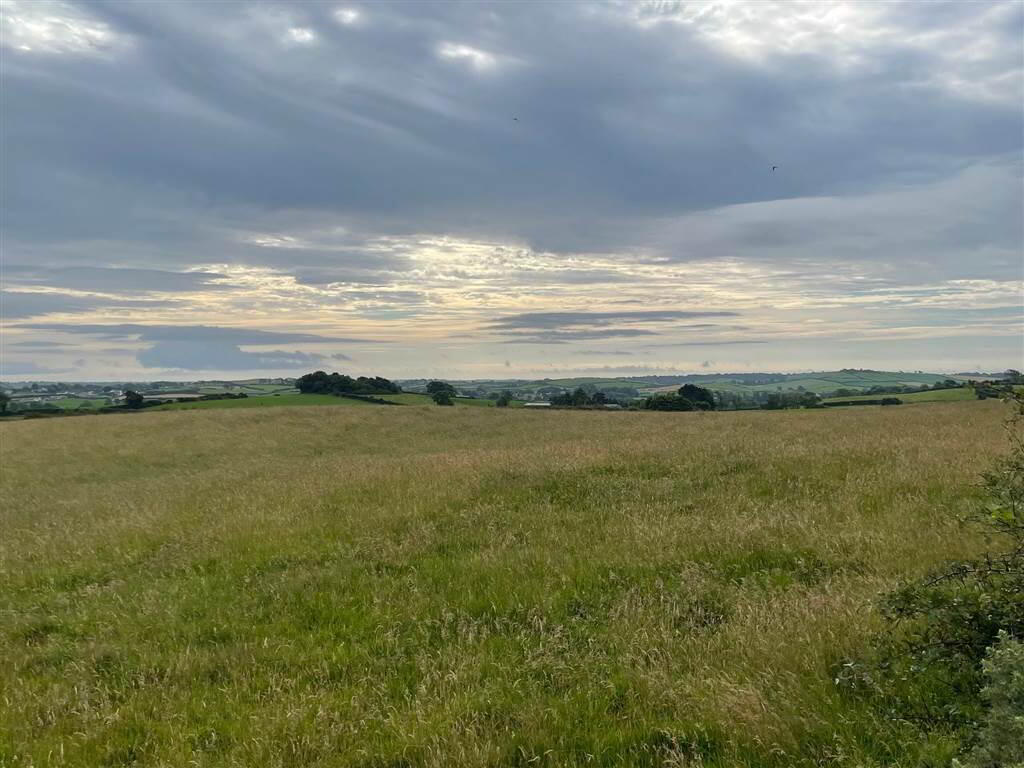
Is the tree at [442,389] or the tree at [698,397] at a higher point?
the tree at [442,389]

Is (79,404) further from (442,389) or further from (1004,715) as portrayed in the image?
(1004,715)

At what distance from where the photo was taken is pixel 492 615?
6.64m

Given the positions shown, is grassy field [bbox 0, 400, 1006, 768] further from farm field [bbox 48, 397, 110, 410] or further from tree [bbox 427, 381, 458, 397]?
farm field [bbox 48, 397, 110, 410]

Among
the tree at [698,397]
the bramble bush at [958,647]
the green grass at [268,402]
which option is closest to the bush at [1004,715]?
the bramble bush at [958,647]

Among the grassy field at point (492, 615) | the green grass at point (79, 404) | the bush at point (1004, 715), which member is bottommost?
the grassy field at point (492, 615)

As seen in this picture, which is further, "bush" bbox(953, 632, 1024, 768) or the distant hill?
the distant hill

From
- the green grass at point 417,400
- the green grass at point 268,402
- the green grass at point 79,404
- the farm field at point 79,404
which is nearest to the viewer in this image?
the green grass at point 268,402

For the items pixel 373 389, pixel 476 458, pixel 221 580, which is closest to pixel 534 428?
pixel 476 458

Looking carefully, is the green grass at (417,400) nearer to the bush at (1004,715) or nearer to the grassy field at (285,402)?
the grassy field at (285,402)

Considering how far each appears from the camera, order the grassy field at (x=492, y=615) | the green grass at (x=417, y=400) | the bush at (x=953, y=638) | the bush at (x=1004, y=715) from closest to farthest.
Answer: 1. the bush at (x=1004, y=715)
2. the bush at (x=953, y=638)
3. the grassy field at (x=492, y=615)
4. the green grass at (x=417, y=400)

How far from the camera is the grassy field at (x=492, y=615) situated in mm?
4258

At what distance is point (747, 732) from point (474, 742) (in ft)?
6.09

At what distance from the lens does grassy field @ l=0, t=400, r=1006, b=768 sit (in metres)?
4.26

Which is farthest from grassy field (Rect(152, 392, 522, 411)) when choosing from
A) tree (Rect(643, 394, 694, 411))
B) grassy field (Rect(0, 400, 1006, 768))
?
grassy field (Rect(0, 400, 1006, 768))
